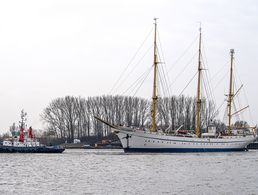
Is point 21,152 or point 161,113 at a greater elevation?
point 161,113

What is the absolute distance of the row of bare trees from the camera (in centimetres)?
15050

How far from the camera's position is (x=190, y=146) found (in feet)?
331

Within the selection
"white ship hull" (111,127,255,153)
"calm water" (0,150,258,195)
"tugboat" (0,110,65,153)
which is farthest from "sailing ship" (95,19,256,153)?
"calm water" (0,150,258,195)

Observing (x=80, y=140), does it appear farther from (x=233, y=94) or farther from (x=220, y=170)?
(x=220, y=170)

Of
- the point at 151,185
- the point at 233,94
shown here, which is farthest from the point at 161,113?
the point at 151,185

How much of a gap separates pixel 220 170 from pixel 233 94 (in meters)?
62.3

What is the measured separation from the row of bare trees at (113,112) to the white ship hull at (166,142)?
41.1 m

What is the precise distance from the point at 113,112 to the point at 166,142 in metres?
54.6

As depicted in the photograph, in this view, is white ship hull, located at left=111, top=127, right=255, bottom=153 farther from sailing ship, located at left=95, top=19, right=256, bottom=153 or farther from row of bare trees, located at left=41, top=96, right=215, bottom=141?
row of bare trees, located at left=41, top=96, right=215, bottom=141

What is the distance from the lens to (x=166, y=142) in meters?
97.8

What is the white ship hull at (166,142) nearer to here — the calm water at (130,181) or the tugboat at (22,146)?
the tugboat at (22,146)

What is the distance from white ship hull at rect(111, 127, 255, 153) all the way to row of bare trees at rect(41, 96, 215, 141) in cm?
4114

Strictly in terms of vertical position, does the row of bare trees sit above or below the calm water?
above

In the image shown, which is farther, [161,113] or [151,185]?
[161,113]
